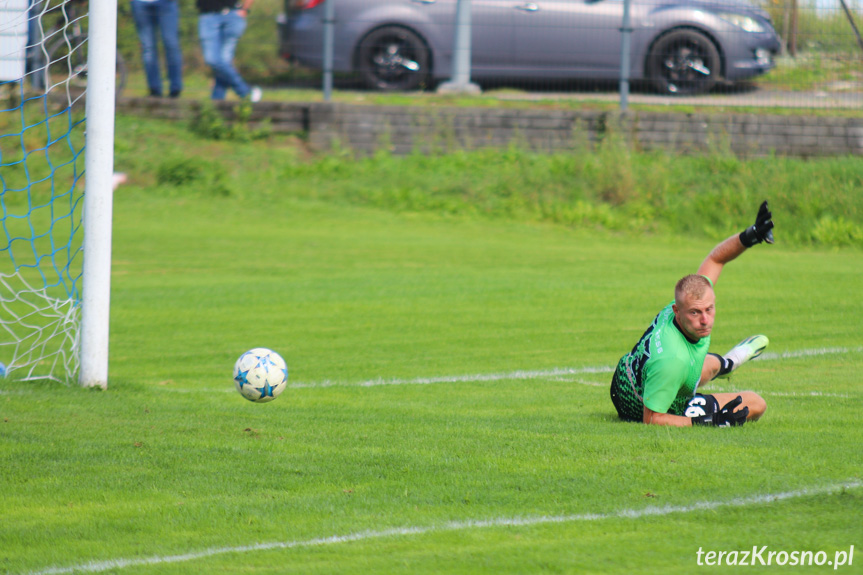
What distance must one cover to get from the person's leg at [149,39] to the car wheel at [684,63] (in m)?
9.30

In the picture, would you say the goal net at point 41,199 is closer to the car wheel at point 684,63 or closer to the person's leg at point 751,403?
the person's leg at point 751,403

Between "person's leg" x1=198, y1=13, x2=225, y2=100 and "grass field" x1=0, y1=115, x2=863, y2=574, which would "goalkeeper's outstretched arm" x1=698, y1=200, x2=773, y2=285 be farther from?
"person's leg" x1=198, y1=13, x2=225, y2=100

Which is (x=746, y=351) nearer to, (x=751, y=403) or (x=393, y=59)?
(x=751, y=403)

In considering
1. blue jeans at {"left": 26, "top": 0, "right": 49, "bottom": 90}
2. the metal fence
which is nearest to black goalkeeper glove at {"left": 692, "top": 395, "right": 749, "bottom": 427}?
blue jeans at {"left": 26, "top": 0, "right": 49, "bottom": 90}

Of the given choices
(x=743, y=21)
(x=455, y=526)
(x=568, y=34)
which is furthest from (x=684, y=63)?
(x=455, y=526)

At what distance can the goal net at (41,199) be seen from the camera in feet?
27.8

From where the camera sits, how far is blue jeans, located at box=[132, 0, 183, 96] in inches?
717

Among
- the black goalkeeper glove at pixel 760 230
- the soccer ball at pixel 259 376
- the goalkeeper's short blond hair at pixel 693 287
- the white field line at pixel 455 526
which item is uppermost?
the black goalkeeper glove at pixel 760 230

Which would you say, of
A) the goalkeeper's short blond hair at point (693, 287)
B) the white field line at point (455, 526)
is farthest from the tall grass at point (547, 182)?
the white field line at point (455, 526)

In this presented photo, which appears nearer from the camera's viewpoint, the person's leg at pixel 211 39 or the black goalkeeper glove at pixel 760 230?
the black goalkeeper glove at pixel 760 230

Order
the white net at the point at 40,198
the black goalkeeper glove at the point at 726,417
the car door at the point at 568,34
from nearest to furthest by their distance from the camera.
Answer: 1. the black goalkeeper glove at the point at 726,417
2. the white net at the point at 40,198
3. the car door at the point at 568,34

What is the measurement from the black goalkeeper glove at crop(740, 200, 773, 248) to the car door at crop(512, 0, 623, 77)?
1253 cm

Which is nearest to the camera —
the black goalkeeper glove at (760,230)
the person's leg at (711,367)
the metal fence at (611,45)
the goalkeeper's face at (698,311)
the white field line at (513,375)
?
the goalkeeper's face at (698,311)

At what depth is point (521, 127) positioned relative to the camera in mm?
19109
